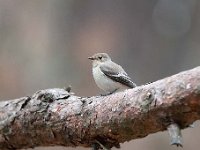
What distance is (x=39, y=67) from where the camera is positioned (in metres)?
5.93

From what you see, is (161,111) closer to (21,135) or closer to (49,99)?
(49,99)

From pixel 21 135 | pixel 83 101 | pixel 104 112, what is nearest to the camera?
pixel 104 112

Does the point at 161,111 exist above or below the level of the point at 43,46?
below

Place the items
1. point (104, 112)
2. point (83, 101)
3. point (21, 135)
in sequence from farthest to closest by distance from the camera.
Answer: point (21, 135), point (83, 101), point (104, 112)

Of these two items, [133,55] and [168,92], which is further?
[133,55]

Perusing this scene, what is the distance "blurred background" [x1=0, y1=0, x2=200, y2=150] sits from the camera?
5.85 m

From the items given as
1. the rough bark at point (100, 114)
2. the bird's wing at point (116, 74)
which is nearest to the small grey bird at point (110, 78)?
the bird's wing at point (116, 74)

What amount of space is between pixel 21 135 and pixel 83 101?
34 cm

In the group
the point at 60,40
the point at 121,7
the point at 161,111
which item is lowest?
the point at 161,111

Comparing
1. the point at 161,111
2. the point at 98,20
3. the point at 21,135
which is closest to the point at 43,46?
the point at 98,20

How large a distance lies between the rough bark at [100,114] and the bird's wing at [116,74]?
0.46m

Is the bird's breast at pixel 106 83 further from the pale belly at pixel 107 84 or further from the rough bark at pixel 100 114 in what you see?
the rough bark at pixel 100 114

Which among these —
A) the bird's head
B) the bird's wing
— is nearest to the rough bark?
the bird's wing

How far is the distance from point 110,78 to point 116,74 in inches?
1.5
